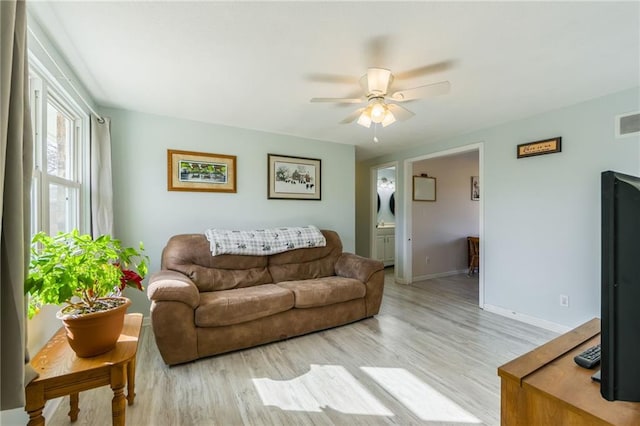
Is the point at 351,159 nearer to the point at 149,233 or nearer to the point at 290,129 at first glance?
the point at 290,129

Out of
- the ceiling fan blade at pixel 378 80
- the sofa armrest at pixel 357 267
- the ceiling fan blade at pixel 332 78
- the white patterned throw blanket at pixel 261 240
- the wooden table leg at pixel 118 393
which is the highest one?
the ceiling fan blade at pixel 332 78

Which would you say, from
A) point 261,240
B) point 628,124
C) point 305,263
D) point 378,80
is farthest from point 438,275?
point 378,80

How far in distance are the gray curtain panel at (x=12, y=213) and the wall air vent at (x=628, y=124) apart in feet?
13.1

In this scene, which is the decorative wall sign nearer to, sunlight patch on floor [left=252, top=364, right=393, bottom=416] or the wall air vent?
the wall air vent

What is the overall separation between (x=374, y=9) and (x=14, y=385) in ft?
7.14

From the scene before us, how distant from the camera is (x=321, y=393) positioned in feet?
6.14

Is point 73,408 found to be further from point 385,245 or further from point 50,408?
point 385,245

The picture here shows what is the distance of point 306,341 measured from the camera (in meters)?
2.65

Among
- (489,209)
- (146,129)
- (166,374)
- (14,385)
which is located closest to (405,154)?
(489,209)

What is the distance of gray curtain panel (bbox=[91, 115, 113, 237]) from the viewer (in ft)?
8.33

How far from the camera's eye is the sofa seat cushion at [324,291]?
271 centimetres

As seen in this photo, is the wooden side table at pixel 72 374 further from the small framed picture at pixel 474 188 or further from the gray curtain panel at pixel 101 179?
the small framed picture at pixel 474 188

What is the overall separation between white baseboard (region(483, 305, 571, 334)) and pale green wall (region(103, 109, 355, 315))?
2.43 m

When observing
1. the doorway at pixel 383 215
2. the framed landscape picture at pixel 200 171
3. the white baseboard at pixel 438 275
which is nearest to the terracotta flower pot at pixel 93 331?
the framed landscape picture at pixel 200 171
